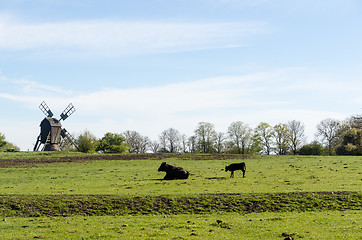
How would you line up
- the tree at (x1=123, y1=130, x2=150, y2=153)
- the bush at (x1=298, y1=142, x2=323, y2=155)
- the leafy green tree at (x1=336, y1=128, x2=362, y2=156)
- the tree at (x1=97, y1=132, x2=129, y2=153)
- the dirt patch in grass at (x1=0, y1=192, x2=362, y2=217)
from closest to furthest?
1. the dirt patch in grass at (x1=0, y1=192, x2=362, y2=217)
2. the leafy green tree at (x1=336, y1=128, x2=362, y2=156)
3. the bush at (x1=298, y1=142, x2=323, y2=155)
4. the tree at (x1=97, y1=132, x2=129, y2=153)
5. the tree at (x1=123, y1=130, x2=150, y2=153)

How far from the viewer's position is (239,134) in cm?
12225

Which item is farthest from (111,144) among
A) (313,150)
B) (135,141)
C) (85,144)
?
(313,150)

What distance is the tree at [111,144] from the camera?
10769 cm

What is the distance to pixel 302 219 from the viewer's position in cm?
1811

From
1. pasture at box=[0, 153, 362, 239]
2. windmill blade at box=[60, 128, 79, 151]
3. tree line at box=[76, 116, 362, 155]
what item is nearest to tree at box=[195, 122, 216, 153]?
tree line at box=[76, 116, 362, 155]

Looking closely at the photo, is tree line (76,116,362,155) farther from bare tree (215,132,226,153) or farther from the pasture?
the pasture

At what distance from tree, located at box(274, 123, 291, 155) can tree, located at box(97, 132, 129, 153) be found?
49.2 meters

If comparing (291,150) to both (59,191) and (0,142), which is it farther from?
(59,191)

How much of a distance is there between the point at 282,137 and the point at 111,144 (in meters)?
55.0

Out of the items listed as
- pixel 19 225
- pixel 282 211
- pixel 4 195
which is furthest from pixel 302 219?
pixel 4 195

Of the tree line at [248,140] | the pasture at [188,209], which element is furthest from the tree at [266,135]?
the pasture at [188,209]

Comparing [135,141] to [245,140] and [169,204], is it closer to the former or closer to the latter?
[245,140]

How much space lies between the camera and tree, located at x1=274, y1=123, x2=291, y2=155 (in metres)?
115

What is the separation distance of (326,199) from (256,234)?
1053 centimetres
